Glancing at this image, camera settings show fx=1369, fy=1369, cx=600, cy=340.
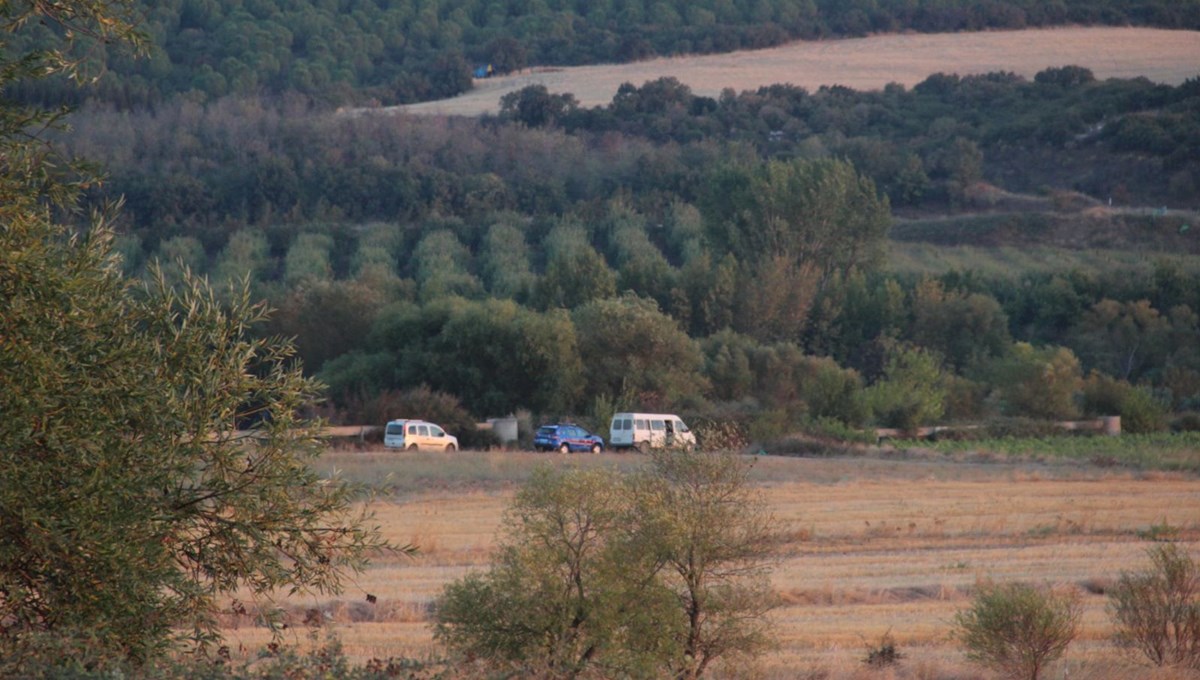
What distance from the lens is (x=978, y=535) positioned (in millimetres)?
27328

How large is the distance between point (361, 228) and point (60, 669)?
9188cm

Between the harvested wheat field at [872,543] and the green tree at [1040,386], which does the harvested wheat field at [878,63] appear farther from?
the harvested wheat field at [872,543]

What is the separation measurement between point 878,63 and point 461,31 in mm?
58420

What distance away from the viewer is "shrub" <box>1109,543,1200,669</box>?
1546cm

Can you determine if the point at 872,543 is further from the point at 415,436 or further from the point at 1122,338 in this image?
Answer: the point at 1122,338

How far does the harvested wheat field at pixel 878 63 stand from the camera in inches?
5797

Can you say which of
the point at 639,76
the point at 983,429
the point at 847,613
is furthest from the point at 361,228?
the point at 847,613

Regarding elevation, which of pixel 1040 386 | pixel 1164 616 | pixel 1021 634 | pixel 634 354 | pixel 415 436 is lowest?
pixel 1040 386

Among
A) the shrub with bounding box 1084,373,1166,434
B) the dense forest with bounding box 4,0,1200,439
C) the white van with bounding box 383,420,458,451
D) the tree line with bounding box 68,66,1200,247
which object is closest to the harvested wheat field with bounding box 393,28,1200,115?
the dense forest with bounding box 4,0,1200,439

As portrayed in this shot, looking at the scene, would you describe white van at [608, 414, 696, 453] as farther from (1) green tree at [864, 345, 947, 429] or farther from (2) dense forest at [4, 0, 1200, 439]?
(1) green tree at [864, 345, 947, 429]

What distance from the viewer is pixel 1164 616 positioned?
15570 millimetres

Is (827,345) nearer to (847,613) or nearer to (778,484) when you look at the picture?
(778,484)

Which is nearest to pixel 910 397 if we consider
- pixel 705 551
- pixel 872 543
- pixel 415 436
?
pixel 415 436

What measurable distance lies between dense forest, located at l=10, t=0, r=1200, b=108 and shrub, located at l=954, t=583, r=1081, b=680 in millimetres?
136563
